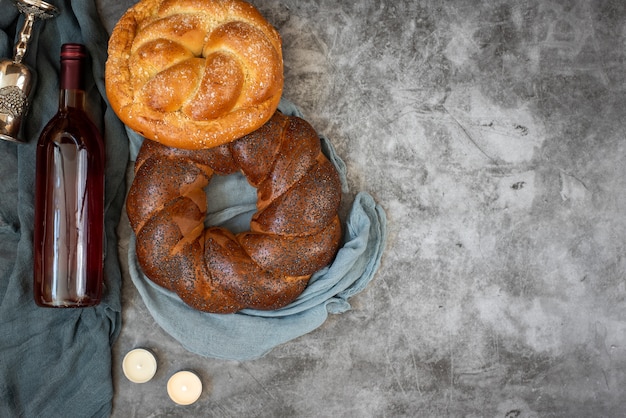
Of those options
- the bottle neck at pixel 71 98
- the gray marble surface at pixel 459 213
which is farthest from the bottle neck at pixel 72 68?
the gray marble surface at pixel 459 213

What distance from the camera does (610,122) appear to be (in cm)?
217

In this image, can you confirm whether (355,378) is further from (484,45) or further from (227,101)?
(484,45)

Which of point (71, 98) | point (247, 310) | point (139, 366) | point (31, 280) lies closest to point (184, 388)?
point (139, 366)

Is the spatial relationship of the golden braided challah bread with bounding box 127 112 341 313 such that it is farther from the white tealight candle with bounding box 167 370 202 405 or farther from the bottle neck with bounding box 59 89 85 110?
the white tealight candle with bounding box 167 370 202 405

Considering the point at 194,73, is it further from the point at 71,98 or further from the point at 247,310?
the point at 247,310

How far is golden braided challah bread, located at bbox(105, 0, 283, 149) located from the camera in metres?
1.59

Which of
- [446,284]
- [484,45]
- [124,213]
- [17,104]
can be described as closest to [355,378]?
[446,284]

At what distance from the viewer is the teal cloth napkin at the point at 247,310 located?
77.3 inches

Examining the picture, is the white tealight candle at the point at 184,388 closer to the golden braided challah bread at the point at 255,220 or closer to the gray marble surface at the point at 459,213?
the gray marble surface at the point at 459,213

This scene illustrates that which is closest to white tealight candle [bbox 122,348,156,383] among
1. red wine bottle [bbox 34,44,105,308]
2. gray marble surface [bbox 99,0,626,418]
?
gray marble surface [bbox 99,0,626,418]

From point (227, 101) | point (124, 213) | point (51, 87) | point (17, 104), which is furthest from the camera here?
point (124, 213)

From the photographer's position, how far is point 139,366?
2.01 metres

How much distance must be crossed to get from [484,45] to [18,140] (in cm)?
183

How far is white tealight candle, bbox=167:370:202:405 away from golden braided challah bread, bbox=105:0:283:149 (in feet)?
3.11
